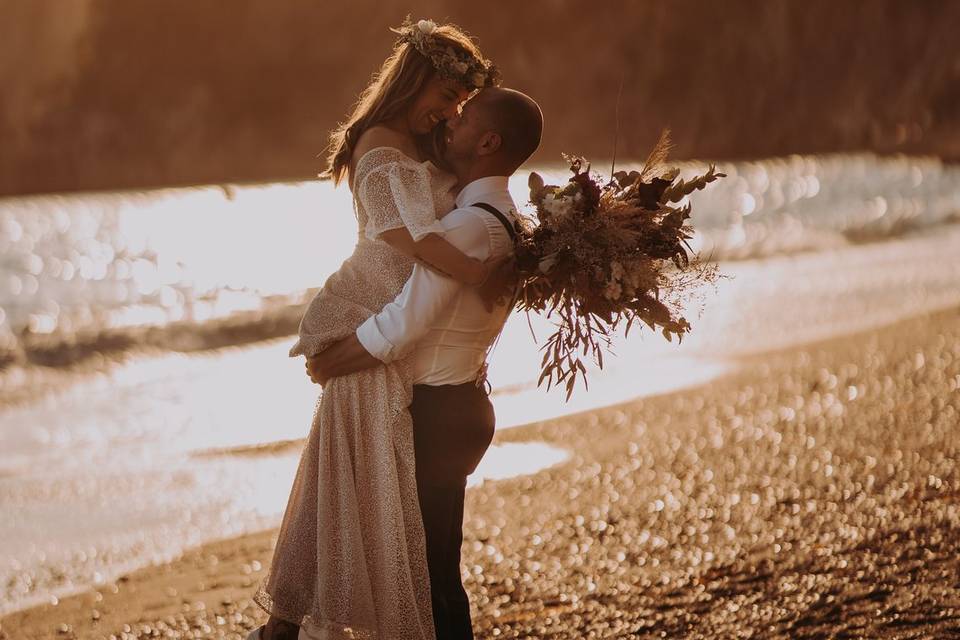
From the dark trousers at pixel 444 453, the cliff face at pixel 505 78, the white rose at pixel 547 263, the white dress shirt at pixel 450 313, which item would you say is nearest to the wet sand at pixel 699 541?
the dark trousers at pixel 444 453

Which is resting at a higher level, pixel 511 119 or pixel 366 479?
pixel 511 119

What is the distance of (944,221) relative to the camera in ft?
94.6

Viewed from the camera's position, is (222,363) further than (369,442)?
Yes

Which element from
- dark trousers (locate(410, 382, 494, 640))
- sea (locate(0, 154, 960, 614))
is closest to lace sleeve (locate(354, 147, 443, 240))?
dark trousers (locate(410, 382, 494, 640))

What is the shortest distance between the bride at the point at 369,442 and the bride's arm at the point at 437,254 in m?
0.11

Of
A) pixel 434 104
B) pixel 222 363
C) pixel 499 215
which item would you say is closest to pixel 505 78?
pixel 222 363

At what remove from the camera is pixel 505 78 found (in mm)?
103250

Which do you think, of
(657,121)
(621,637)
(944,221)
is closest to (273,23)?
(657,121)

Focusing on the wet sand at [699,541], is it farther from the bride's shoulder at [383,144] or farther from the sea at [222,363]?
the bride's shoulder at [383,144]

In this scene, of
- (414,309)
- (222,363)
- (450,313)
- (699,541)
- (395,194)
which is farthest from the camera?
(222,363)

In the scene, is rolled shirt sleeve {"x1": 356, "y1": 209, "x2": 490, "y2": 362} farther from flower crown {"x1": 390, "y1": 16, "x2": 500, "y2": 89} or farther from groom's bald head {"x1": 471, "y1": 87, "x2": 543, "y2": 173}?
flower crown {"x1": 390, "y1": 16, "x2": 500, "y2": 89}

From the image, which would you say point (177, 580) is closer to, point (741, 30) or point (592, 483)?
point (592, 483)

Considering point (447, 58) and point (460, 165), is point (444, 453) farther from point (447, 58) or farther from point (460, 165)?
point (447, 58)

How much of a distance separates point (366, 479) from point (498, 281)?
69 cm
